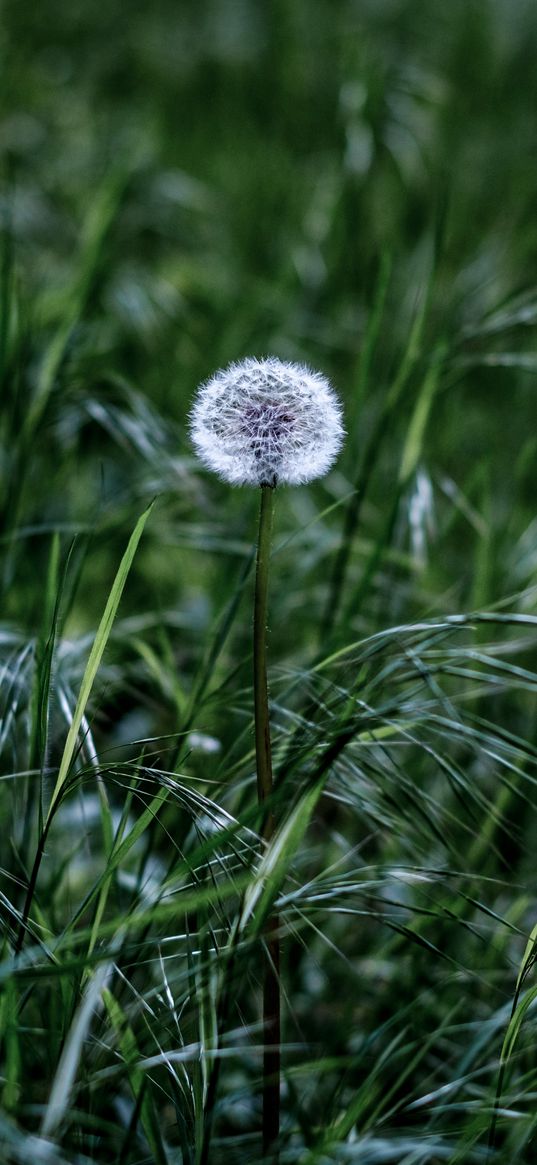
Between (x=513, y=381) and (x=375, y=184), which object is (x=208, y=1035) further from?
(x=375, y=184)

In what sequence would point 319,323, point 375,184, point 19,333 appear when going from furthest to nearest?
point 375,184 → point 319,323 → point 19,333

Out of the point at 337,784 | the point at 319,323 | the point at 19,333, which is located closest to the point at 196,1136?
the point at 337,784

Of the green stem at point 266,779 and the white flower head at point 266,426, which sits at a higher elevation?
the white flower head at point 266,426

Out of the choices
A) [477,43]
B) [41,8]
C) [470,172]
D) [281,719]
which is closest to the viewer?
[281,719]

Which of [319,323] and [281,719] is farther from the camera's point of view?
[319,323]

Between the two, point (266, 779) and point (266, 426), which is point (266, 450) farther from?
point (266, 779)

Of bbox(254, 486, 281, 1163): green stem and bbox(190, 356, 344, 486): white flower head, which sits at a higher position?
bbox(190, 356, 344, 486): white flower head
